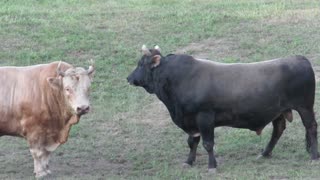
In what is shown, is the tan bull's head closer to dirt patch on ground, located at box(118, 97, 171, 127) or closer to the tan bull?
the tan bull

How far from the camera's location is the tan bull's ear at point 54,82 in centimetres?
1142

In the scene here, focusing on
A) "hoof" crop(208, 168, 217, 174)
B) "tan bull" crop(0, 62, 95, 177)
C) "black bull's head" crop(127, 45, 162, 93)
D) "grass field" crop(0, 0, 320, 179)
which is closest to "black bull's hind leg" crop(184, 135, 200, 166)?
"grass field" crop(0, 0, 320, 179)

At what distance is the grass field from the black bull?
56cm

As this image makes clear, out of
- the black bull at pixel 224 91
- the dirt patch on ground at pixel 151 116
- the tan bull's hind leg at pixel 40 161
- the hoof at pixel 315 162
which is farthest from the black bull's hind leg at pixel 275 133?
the tan bull's hind leg at pixel 40 161

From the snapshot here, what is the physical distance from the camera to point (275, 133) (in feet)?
41.6

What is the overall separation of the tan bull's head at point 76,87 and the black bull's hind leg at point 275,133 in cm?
266

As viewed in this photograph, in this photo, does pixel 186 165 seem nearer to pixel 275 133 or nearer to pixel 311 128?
pixel 275 133

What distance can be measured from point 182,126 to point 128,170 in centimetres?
87

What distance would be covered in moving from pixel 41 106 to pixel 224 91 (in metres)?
2.24

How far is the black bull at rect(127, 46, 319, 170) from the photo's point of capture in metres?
11.9

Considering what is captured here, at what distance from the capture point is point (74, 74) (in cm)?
1135

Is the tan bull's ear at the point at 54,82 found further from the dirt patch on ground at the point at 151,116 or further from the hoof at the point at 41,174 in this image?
the dirt patch on ground at the point at 151,116

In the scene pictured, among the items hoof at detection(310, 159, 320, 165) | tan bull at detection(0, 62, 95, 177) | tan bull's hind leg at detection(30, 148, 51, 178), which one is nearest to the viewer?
tan bull at detection(0, 62, 95, 177)

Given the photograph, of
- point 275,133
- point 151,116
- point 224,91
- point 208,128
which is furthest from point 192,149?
point 151,116
